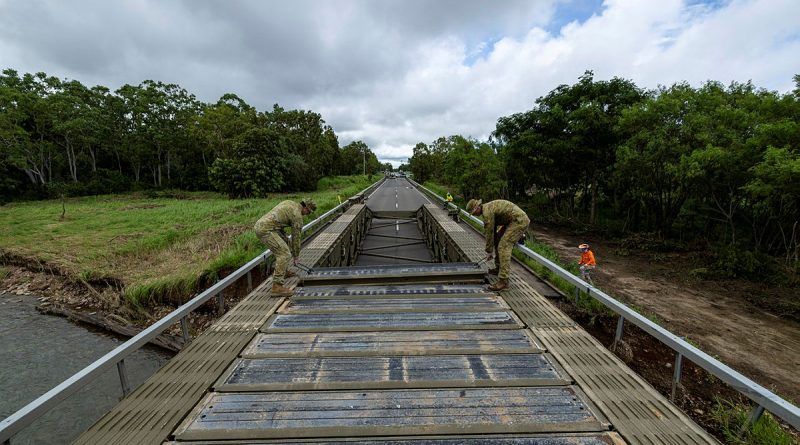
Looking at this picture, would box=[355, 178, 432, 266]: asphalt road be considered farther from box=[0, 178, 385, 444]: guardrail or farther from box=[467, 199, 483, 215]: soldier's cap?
box=[0, 178, 385, 444]: guardrail

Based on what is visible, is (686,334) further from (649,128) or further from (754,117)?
(649,128)

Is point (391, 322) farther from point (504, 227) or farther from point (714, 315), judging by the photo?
point (714, 315)

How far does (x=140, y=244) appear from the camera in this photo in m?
11.6

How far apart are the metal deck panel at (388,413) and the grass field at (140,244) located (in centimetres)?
630

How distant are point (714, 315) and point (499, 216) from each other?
21.3ft

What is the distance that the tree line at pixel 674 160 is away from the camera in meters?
8.64

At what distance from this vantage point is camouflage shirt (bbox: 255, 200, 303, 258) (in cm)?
487

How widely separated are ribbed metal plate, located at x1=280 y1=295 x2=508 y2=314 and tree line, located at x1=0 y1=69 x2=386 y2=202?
25437 millimetres

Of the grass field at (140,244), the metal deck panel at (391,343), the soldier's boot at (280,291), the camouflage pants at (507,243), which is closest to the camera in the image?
the metal deck panel at (391,343)

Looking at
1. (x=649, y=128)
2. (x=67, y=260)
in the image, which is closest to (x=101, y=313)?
(x=67, y=260)

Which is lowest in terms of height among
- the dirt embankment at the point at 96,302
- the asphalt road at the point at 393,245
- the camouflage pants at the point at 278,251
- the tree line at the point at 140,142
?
the dirt embankment at the point at 96,302

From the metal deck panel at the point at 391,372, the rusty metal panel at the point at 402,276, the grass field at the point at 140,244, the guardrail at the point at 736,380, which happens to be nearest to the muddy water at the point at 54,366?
the grass field at the point at 140,244

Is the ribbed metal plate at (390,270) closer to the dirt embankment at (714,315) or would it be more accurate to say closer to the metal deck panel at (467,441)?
the metal deck panel at (467,441)

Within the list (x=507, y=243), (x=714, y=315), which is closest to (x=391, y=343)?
(x=507, y=243)
